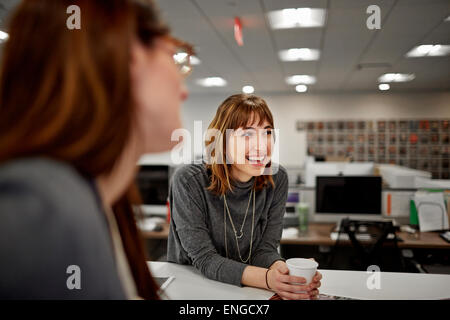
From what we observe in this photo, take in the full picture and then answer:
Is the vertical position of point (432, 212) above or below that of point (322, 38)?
below

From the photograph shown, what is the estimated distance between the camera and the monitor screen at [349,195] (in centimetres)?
270

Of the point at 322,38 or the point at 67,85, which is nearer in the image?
the point at 67,85

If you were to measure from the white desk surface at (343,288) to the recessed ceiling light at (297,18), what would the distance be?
2400mm

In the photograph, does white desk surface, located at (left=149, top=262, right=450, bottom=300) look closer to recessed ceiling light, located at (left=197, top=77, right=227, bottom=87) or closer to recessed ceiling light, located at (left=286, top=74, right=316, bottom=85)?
recessed ceiling light, located at (left=286, top=74, right=316, bottom=85)

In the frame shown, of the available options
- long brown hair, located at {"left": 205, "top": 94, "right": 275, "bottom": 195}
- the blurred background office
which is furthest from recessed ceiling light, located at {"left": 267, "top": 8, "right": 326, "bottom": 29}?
long brown hair, located at {"left": 205, "top": 94, "right": 275, "bottom": 195}

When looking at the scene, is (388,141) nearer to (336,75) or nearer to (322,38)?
(336,75)

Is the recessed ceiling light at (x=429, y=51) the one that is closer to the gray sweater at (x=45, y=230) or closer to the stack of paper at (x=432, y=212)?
the stack of paper at (x=432, y=212)

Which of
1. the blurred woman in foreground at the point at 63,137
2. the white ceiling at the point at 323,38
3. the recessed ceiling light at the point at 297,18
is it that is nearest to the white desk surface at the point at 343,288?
the blurred woman in foreground at the point at 63,137

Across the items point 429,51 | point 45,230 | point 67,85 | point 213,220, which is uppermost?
point 429,51

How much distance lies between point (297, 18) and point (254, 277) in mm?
2749

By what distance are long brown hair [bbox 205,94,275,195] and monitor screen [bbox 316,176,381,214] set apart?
178cm

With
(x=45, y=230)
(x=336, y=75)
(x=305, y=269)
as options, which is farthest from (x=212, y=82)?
(x=45, y=230)

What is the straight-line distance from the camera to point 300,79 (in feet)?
18.3
